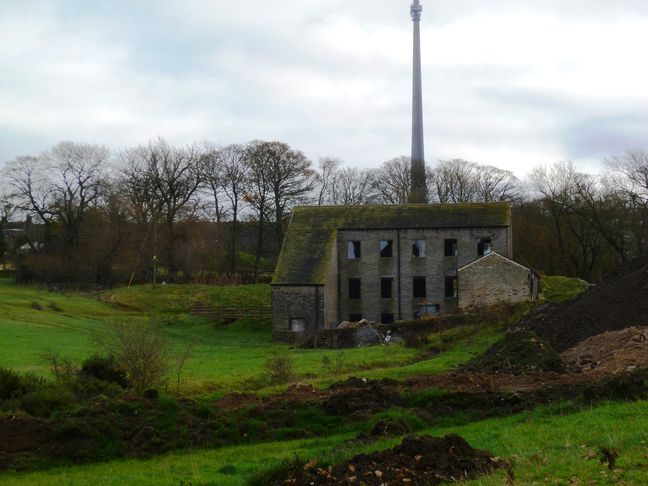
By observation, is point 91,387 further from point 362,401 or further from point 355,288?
point 355,288

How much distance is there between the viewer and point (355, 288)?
53.2m

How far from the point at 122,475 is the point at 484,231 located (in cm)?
4146

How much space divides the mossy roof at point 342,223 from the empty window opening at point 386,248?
3.47 ft

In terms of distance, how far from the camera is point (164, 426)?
16.0 meters

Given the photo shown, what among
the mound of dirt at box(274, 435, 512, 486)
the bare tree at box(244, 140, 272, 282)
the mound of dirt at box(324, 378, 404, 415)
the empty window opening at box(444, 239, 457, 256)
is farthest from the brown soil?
the bare tree at box(244, 140, 272, 282)

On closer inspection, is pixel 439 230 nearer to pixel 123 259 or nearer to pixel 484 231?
pixel 484 231

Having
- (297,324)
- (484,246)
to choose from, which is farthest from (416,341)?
(484,246)

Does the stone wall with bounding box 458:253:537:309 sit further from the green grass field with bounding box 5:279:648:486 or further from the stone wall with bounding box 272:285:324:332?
the stone wall with bounding box 272:285:324:332

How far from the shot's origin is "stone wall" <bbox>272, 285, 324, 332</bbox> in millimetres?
48812

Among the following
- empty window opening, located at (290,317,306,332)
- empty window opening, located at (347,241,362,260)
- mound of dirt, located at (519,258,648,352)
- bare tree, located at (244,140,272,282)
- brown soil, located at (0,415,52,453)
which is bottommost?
empty window opening, located at (290,317,306,332)

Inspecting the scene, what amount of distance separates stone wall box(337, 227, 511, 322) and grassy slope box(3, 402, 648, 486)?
3709cm

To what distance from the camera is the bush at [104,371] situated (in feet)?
68.0

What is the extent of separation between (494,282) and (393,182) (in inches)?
1528

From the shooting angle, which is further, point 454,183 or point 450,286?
point 454,183
